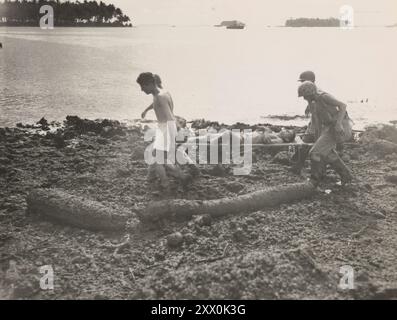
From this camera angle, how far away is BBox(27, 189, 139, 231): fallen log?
19.3 ft

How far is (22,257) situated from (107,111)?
11.5 meters

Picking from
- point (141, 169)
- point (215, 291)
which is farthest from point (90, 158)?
point (215, 291)

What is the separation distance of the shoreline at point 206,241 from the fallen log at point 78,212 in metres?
0.13

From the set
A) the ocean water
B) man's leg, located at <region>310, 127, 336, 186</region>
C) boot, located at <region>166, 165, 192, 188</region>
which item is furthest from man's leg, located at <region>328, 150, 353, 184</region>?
the ocean water

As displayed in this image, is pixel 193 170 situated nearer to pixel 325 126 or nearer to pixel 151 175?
pixel 151 175

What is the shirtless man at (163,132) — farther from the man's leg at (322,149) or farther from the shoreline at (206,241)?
the man's leg at (322,149)

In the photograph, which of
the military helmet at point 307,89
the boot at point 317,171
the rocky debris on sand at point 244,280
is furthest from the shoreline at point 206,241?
the military helmet at point 307,89

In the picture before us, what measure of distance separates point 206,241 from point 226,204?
90cm

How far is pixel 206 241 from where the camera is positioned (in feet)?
18.2

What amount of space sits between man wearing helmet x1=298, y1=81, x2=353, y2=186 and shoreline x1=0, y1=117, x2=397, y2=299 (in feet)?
1.64

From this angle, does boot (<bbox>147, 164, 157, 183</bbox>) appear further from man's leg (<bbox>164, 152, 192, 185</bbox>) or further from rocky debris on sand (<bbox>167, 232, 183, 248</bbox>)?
rocky debris on sand (<bbox>167, 232, 183, 248</bbox>)

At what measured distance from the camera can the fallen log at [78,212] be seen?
589 centimetres

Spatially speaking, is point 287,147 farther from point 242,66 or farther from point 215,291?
point 242,66
